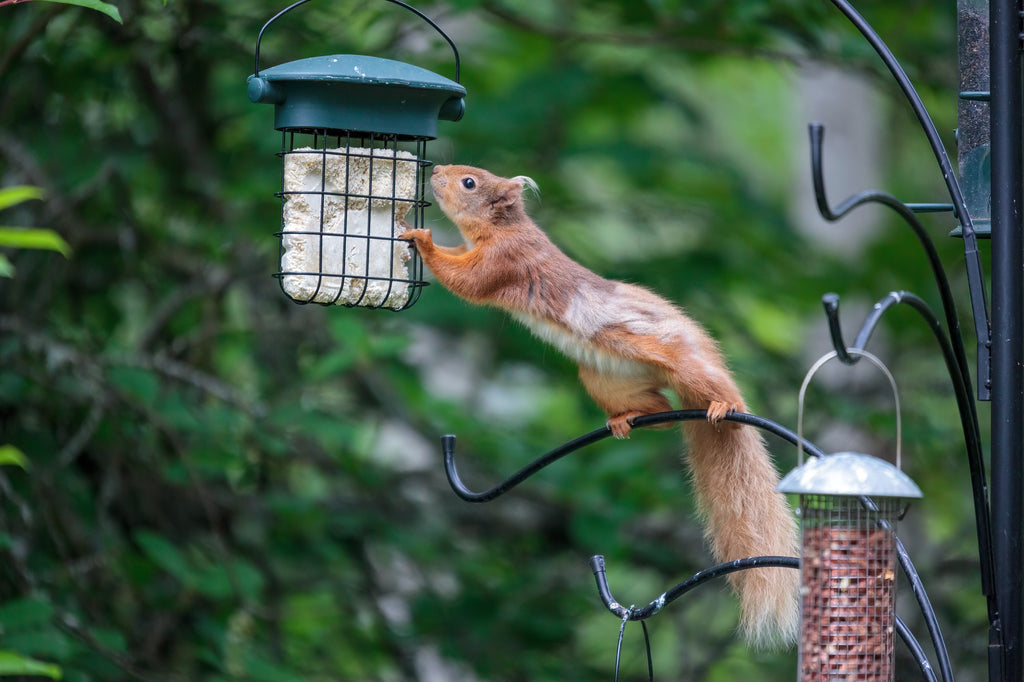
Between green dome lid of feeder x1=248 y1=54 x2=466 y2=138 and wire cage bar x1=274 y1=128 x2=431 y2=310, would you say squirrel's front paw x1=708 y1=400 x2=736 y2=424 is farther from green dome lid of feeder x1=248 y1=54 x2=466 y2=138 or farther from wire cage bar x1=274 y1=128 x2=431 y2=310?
green dome lid of feeder x1=248 y1=54 x2=466 y2=138

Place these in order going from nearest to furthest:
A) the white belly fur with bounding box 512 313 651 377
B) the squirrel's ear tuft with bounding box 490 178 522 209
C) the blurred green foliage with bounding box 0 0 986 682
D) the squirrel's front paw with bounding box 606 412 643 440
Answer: the squirrel's front paw with bounding box 606 412 643 440
the white belly fur with bounding box 512 313 651 377
the squirrel's ear tuft with bounding box 490 178 522 209
the blurred green foliage with bounding box 0 0 986 682

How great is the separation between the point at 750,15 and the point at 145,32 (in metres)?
2.27

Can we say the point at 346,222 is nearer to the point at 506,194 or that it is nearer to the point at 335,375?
the point at 506,194

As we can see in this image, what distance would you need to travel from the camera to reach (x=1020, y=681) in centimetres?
232

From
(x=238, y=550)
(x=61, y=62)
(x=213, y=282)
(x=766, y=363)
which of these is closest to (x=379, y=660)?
(x=238, y=550)

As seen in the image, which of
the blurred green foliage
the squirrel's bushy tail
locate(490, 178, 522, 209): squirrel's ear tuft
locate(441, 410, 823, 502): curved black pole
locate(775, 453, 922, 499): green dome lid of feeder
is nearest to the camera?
locate(775, 453, 922, 499): green dome lid of feeder

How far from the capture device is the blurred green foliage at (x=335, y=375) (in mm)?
4574

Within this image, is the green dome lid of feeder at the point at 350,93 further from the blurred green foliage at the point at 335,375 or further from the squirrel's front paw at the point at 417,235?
the blurred green foliage at the point at 335,375

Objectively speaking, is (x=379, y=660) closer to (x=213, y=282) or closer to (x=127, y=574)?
(x=127, y=574)

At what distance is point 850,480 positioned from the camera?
6.02ft

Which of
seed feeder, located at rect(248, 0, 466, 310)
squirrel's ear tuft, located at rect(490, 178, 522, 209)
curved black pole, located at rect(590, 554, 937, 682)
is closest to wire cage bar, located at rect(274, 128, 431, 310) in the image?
seed feeder, located at rect(248, 0, 466, 310)

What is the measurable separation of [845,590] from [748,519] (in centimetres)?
75

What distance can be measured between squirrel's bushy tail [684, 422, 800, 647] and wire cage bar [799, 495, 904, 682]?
490 mm

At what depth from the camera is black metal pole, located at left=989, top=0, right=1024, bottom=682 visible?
228cm
